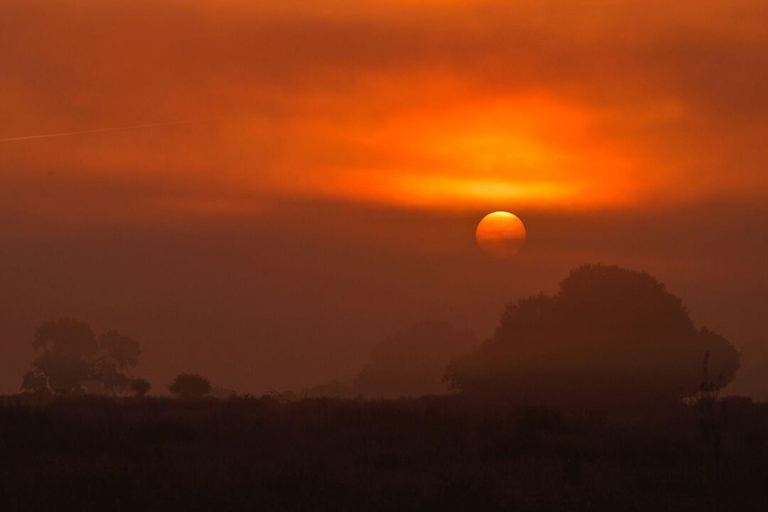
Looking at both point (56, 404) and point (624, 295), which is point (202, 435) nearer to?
point (56, 404)

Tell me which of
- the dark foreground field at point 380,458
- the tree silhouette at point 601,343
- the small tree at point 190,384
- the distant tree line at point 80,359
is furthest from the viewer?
the distant tree line at point 80,359

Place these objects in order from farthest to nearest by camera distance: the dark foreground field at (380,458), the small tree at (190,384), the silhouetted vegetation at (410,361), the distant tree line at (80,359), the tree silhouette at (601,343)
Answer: the silhouetted vegetation at (410,361), the distant tree line at (80,359), the tree silhouette at (601,343), the small tree at (190,384), the dark foreground field at (380,458)

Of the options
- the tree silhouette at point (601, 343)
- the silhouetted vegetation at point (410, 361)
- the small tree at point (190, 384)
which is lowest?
the small tree at point (190, 384)

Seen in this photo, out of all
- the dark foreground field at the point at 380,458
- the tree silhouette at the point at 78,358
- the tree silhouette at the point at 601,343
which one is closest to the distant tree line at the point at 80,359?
the tree silhouette at the point at 78,358

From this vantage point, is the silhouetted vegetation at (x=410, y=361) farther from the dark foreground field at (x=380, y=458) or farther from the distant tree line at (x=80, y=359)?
the dark foreground field at (x=380, y=458)

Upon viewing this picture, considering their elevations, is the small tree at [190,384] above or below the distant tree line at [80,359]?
below

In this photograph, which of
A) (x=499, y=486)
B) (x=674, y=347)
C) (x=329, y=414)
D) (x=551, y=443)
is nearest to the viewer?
(x=499, y=486)

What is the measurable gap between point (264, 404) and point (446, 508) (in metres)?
13.0

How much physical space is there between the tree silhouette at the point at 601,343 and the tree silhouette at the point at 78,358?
48.7 meters

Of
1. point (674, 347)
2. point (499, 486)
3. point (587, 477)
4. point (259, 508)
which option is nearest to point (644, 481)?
point (587, 477)

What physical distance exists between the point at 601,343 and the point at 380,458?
43.4 metres

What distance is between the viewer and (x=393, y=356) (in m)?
138

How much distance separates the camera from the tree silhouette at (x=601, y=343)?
2197 inches

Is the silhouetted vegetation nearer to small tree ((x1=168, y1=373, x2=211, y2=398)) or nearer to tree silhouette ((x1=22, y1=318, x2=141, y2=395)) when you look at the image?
tree silhouette ((x1=22, y1=318, x2=141, y2=395))
